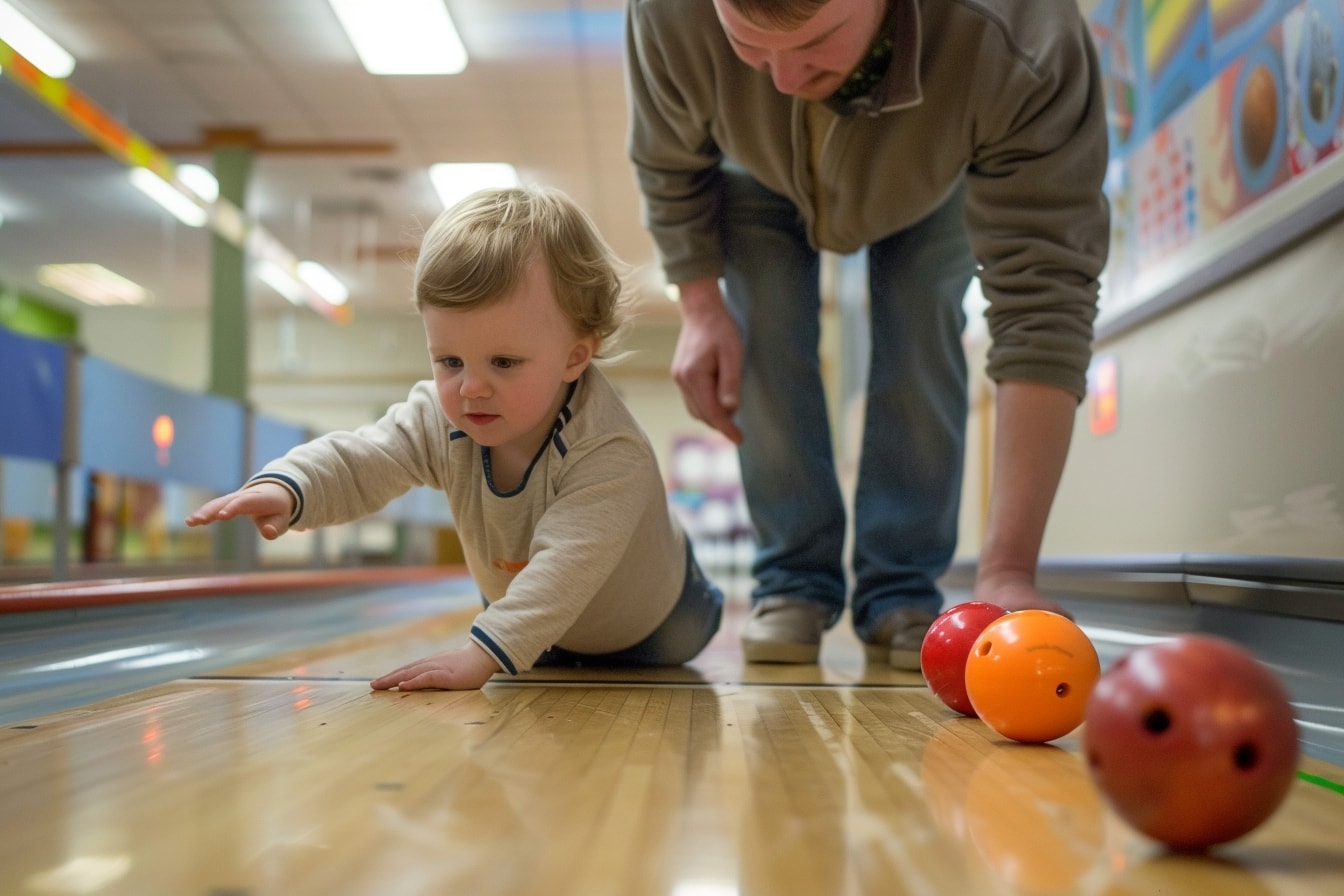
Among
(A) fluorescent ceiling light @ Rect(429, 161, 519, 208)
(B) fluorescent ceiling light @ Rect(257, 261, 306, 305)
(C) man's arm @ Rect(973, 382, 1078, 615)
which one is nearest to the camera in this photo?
(C) man's arm @ Rect(973, 382, 1078, 615)

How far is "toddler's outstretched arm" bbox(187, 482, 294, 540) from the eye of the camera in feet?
3.91

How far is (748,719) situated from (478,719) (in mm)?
268

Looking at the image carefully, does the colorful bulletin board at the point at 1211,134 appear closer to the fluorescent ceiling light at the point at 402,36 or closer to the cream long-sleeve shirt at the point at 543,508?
the cream long-sleeve shirt at the point at 543,508

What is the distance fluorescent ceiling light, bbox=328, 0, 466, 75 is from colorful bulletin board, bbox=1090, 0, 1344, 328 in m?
3.71

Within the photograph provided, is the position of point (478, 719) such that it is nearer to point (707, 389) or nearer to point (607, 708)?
point (607, 708)

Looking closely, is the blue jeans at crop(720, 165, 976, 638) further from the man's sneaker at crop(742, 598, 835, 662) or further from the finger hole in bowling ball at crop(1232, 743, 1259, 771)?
the finger hole in bowling ball at crop(1232, 743, 1259, 771)

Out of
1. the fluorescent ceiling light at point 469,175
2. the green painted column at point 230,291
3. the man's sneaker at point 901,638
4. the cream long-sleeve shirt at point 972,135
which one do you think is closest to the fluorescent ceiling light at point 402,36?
the fluorescent ceiling light at point 469,175

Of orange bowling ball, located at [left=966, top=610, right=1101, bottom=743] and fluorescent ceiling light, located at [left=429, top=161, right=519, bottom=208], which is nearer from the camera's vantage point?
orange bowling ball, located at [left=966, top=610, right=1101, bottom=743]

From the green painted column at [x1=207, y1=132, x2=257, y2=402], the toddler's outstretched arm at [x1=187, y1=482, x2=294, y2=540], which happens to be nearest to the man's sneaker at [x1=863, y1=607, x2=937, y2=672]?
the toddler's outstretched arm at [x1=187, y1=482, x2=294, y2=540]

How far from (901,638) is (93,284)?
1102 centimetres

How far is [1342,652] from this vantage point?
1242mm

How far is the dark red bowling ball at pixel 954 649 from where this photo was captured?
1208mm

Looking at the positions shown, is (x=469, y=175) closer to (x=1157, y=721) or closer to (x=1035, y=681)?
(x=1035, y=681)

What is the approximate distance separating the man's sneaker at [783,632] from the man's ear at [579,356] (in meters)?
0.50
